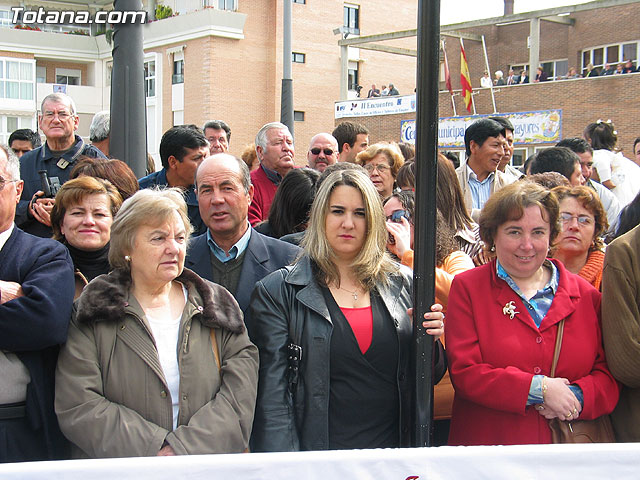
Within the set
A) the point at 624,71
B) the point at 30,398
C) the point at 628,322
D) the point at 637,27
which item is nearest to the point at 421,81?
the point at 628,322

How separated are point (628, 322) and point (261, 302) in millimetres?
1524

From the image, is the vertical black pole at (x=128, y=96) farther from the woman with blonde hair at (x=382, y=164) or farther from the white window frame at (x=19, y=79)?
the white window frame at (x=19, y=79)

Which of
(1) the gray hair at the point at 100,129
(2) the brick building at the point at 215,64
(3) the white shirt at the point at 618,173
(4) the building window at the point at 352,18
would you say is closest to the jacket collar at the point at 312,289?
(1) the gray hair at the point at 100,129

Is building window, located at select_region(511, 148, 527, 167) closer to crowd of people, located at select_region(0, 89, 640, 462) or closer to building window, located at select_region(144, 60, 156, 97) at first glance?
building window, located at select_region(144, 60, 156, 97)

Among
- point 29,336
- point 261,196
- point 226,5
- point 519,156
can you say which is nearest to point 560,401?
point 29,336

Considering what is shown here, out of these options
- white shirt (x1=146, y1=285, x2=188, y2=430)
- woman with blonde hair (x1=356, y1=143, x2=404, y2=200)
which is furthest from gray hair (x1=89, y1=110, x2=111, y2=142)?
white shirt (x1=146, y1=285, x2=188, y2=430)

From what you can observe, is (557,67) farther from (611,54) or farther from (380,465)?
(380,465)

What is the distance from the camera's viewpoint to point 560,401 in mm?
2896

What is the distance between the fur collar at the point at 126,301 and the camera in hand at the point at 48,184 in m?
1.98

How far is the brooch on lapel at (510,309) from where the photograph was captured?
310cm

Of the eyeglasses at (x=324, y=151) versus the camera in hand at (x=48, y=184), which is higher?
the eyeglasses at (x=324, y=151)

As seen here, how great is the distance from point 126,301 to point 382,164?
2983 mm

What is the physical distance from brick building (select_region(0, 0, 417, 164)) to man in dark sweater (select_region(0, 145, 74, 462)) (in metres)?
35.2

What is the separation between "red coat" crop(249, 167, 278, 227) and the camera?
5.40 metres
